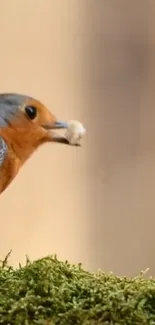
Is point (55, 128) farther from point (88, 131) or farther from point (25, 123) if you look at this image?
point (88, 131)

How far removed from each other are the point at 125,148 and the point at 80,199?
0.21 meters

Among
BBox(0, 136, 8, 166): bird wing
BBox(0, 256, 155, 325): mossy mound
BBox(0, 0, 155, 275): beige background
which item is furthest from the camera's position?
BBox(0, 0, 155, 275): beige background

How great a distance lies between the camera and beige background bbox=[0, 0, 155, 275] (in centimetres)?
172

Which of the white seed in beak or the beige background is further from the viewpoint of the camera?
the beige background

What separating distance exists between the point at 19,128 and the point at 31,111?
0.11ft

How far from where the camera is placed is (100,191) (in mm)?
1901

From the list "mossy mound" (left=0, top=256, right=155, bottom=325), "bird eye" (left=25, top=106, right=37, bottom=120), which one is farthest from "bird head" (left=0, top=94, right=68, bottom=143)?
"mossy mound" (left=0, top=256, right=155, bottom=325)

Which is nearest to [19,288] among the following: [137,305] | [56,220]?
[137,305]

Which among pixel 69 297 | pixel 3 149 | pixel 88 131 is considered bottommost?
pixel 69 297

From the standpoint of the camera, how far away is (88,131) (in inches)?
73.6

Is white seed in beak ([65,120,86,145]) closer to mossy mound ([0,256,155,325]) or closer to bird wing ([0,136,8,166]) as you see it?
bird wing ([0,136,8,166])

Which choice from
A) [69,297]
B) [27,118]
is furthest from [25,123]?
[69,297]

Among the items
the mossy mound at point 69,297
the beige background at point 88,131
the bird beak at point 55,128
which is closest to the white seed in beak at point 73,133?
the bird beak at point 55,128

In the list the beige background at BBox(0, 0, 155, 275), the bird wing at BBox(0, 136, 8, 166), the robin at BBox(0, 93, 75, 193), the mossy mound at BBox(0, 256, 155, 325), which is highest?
the beige background at BBox(0, 0, 155, 275)
